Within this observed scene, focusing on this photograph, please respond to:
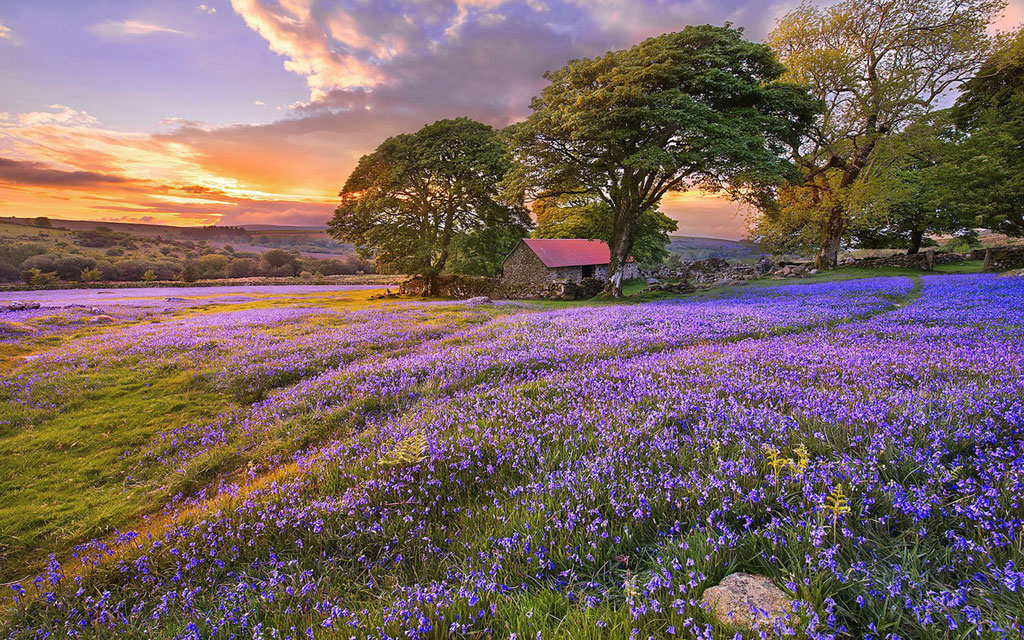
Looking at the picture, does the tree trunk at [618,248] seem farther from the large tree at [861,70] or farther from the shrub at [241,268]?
the shrub at [241,268]

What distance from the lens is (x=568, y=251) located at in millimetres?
52500

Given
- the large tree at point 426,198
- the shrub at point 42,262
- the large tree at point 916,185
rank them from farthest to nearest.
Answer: the shrub at point 42,262 → the large tree at point 426,198 → the large tree at point 916,185

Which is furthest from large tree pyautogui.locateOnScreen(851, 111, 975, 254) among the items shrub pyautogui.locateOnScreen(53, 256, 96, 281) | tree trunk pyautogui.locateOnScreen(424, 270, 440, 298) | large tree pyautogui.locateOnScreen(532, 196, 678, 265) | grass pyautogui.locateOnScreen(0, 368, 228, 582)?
shrub pyautogui.locateOnScreen(53, 256, 96, 281)

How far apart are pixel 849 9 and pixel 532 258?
117 ft

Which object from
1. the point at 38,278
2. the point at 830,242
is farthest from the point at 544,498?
the point at 38,278

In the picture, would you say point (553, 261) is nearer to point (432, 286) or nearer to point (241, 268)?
point (432, 286)

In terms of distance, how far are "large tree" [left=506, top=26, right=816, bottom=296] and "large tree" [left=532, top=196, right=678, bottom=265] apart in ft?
18.9

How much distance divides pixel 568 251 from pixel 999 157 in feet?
126

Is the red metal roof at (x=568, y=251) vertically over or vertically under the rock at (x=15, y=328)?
over

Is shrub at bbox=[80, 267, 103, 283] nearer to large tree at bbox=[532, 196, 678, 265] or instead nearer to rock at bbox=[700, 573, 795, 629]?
large tree at bbox=[532, 196, 678, 265]

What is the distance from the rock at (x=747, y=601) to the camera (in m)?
1.86

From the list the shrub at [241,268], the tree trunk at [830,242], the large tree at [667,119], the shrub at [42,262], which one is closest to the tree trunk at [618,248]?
the large tree at [667,119]

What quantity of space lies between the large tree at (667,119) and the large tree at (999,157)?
19243 millimetres

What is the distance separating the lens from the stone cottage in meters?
47.8
